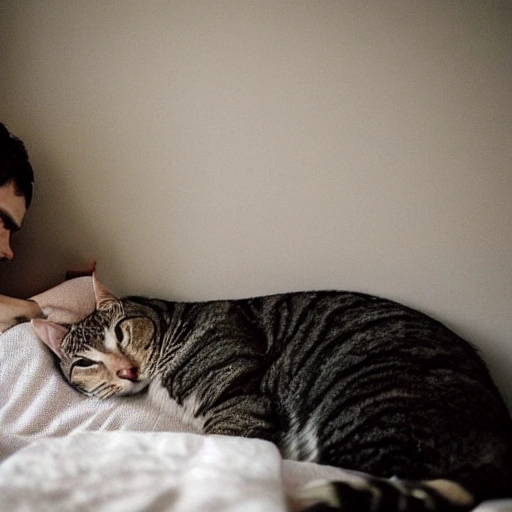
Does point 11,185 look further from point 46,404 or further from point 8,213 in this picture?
point 46,404

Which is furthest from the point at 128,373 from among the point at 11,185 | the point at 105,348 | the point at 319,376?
the point at 11,185

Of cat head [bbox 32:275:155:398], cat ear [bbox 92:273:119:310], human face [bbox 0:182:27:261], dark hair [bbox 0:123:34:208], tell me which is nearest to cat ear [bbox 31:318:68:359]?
cat head [bbox 32:275:155:398]

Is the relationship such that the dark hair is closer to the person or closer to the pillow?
the person

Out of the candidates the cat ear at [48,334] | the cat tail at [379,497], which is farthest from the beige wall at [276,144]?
the cat tail at [379,497]

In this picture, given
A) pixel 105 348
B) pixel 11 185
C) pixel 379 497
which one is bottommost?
pixel 105 348

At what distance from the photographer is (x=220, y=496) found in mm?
699

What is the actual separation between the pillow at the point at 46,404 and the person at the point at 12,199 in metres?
0.06

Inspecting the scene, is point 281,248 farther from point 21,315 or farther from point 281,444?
point 21,315

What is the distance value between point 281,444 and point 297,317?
338mm

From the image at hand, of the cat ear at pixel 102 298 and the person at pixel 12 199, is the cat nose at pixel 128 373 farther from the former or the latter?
the person at pixel 12 199

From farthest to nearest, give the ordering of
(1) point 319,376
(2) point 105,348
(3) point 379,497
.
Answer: (2) point 105,348, (1) point 319,376, (3) point 379,497

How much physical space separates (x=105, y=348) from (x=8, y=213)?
467 millimetres

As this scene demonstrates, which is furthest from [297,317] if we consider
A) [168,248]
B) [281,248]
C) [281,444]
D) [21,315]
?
[21,315]

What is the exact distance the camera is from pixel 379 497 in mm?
701
